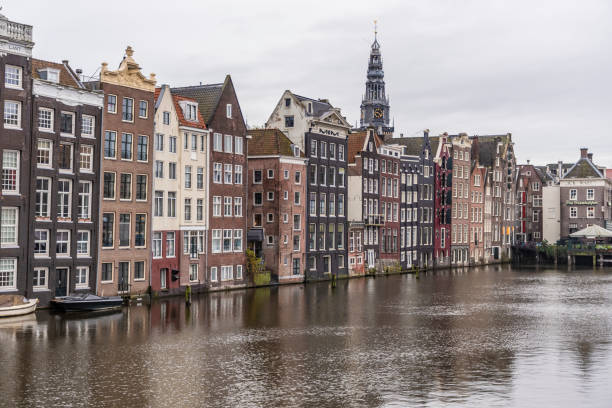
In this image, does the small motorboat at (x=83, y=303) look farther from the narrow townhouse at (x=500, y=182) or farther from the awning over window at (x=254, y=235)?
the narrow townhouse at (x=500, y=182)

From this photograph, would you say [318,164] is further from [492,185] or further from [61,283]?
[492,185]

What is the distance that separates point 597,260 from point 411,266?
1880 inches

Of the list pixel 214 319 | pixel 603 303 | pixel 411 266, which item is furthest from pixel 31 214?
pixel 411 266

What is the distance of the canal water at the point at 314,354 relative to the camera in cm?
3369

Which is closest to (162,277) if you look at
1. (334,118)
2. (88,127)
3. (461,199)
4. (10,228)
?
(88,127)

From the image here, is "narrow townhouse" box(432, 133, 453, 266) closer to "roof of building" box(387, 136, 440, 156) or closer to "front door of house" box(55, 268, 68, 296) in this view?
"roof of building" box(387, 136, 440, 156)

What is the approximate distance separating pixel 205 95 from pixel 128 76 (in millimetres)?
13002

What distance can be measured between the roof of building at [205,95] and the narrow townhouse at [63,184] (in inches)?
583

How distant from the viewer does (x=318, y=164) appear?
95.2 metres

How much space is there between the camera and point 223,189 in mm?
80250

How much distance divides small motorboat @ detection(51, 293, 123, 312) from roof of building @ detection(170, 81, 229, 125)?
23.6 metres

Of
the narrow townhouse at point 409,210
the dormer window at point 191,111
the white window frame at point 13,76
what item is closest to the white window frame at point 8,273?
the white window frame at point 13,76

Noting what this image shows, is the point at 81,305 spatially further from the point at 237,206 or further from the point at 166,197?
the point at 237,206

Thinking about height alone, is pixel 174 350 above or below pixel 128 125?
below
